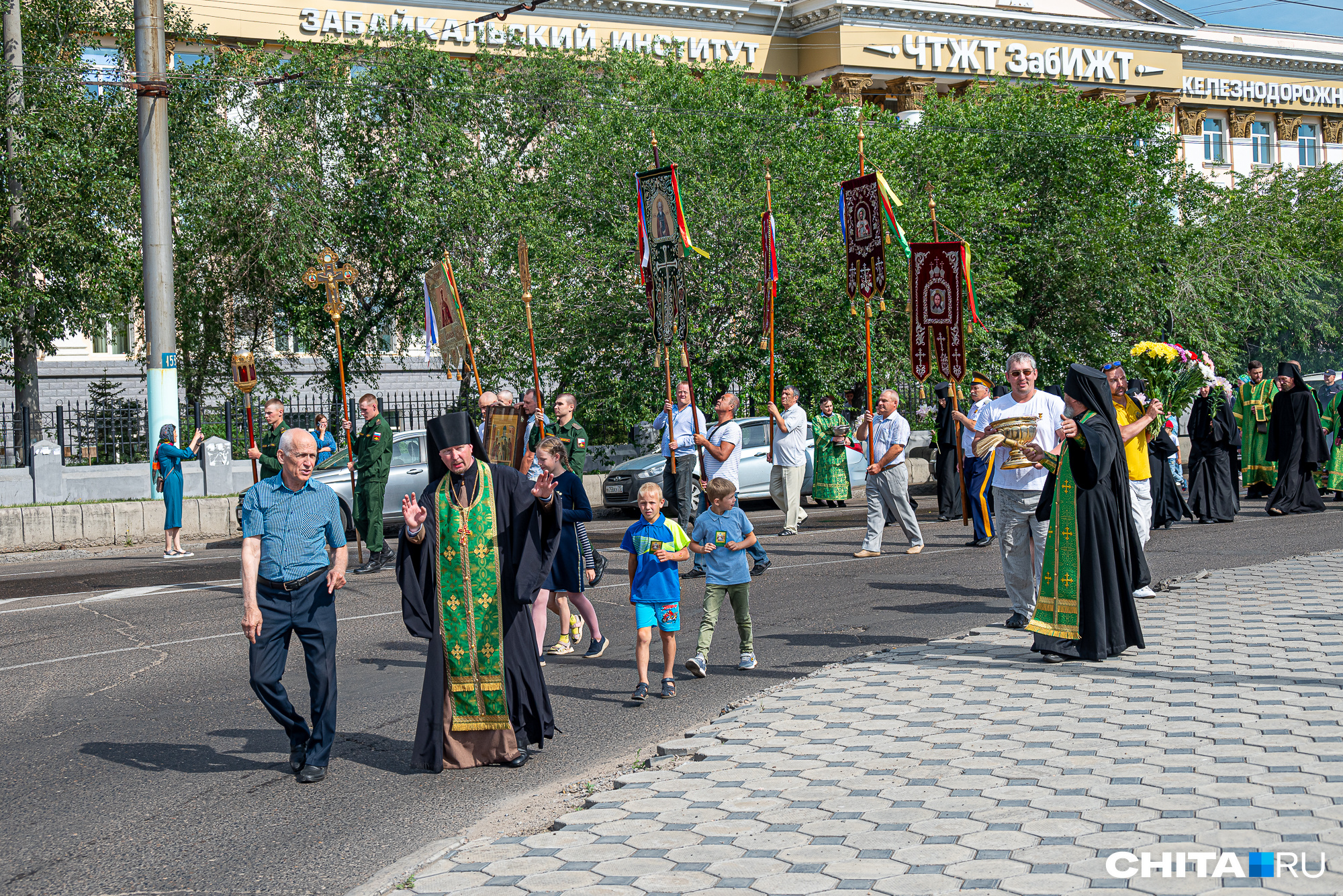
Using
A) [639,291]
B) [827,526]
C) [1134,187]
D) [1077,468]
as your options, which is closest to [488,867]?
[1077,468]

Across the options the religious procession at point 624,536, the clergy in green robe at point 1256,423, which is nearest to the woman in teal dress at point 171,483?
the religious procession at point 624,536

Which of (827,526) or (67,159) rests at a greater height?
(67,159)

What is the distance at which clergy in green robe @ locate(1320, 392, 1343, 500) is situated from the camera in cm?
1912

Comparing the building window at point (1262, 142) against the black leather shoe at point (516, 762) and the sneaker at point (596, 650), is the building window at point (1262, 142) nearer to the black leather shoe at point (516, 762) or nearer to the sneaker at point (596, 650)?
the sneaker at point (596, 650)

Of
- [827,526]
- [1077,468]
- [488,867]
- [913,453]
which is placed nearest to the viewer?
[488,867]

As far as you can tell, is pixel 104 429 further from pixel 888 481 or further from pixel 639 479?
pixel 888 481

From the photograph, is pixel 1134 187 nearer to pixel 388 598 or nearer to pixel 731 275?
pixel 731 275

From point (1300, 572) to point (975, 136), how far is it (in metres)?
19.9

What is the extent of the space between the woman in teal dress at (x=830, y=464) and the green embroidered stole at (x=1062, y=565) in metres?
11.5

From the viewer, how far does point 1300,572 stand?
11844 millimetres

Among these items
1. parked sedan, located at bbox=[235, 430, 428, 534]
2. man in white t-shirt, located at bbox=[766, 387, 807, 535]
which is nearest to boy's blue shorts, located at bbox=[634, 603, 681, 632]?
man in white t-shirt, located at bbox=[766, 387, 807, 535]

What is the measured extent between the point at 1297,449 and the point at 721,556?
43.1ft

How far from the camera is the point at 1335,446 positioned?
64.1 feet

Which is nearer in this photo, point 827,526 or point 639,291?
point 827,526
